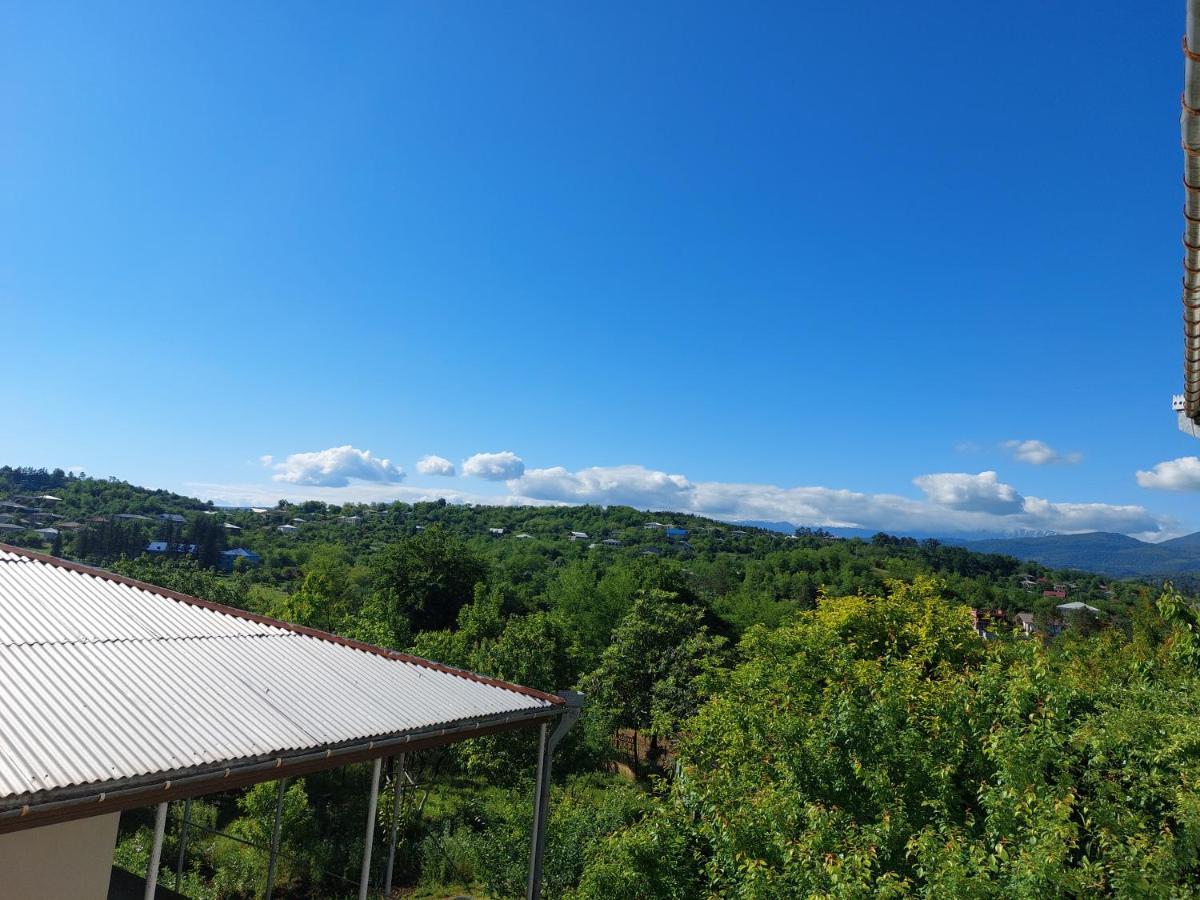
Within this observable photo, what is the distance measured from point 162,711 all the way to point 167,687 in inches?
19.4

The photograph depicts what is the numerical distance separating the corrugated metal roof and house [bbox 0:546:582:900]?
14 mm

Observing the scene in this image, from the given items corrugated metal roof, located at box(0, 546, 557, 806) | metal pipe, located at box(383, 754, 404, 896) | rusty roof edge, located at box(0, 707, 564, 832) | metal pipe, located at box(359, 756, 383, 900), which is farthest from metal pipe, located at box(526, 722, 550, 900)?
metal pipe, located at box(359, 756, 383, 900)

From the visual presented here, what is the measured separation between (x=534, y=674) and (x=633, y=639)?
15.9 feet

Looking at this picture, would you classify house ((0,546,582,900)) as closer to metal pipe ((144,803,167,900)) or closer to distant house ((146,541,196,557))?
metal pipe ((144,803,167,900))

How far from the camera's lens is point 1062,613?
65.4 m

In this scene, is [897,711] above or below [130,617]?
below

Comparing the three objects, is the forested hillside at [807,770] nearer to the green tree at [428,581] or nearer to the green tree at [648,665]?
the green tree at [648,665]

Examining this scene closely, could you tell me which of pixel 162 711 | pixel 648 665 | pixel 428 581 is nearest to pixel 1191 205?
pixel 162 711

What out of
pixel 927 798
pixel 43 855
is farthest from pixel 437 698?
pixel 927 798

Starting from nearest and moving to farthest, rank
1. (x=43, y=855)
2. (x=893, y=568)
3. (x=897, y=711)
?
(x=43, y=855) → (x=897, y=711) → (x=893, y=568)

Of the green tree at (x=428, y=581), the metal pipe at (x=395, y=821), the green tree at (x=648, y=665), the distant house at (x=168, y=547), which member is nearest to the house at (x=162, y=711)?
the metal pipe at (x=395, y=821)

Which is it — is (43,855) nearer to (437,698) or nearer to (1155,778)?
(437,698)

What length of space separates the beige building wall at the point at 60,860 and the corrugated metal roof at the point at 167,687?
3.36ft

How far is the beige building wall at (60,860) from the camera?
4.57 metres
